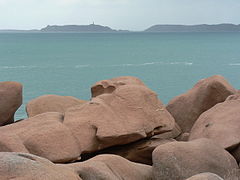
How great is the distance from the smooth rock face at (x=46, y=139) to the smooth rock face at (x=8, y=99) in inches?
97.4

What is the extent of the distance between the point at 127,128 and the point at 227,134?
6.05ft

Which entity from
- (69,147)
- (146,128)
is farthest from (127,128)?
(69,147)

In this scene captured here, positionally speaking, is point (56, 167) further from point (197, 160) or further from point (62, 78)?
point (62, 78)

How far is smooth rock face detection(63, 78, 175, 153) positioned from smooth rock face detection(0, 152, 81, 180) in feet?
11.9

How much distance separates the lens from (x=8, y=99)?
11797 millimetres

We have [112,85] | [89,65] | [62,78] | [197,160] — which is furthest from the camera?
[89,65]

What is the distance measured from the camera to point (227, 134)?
369 inches

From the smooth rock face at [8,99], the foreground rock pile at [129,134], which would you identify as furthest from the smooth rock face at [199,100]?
the smooth rock face at [8,99]

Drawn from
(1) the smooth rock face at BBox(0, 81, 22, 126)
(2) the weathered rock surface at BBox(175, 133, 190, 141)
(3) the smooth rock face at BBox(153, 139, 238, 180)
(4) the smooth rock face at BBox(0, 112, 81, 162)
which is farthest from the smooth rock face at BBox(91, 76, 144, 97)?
(3) the smooth rock face at BBox(153, 139, 238, 180)

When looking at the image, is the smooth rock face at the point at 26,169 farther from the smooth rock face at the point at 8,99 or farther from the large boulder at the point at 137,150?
the smooth rock face at the point at 8,99

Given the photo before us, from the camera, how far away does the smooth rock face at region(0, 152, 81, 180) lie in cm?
506

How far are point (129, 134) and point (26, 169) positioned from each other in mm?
4369

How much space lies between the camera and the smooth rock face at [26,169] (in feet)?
16.6

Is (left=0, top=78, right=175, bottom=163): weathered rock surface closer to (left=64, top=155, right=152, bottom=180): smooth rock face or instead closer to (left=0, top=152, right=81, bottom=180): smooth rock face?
(left=64, top=155, right=152, bottom=180): smooth rock face
